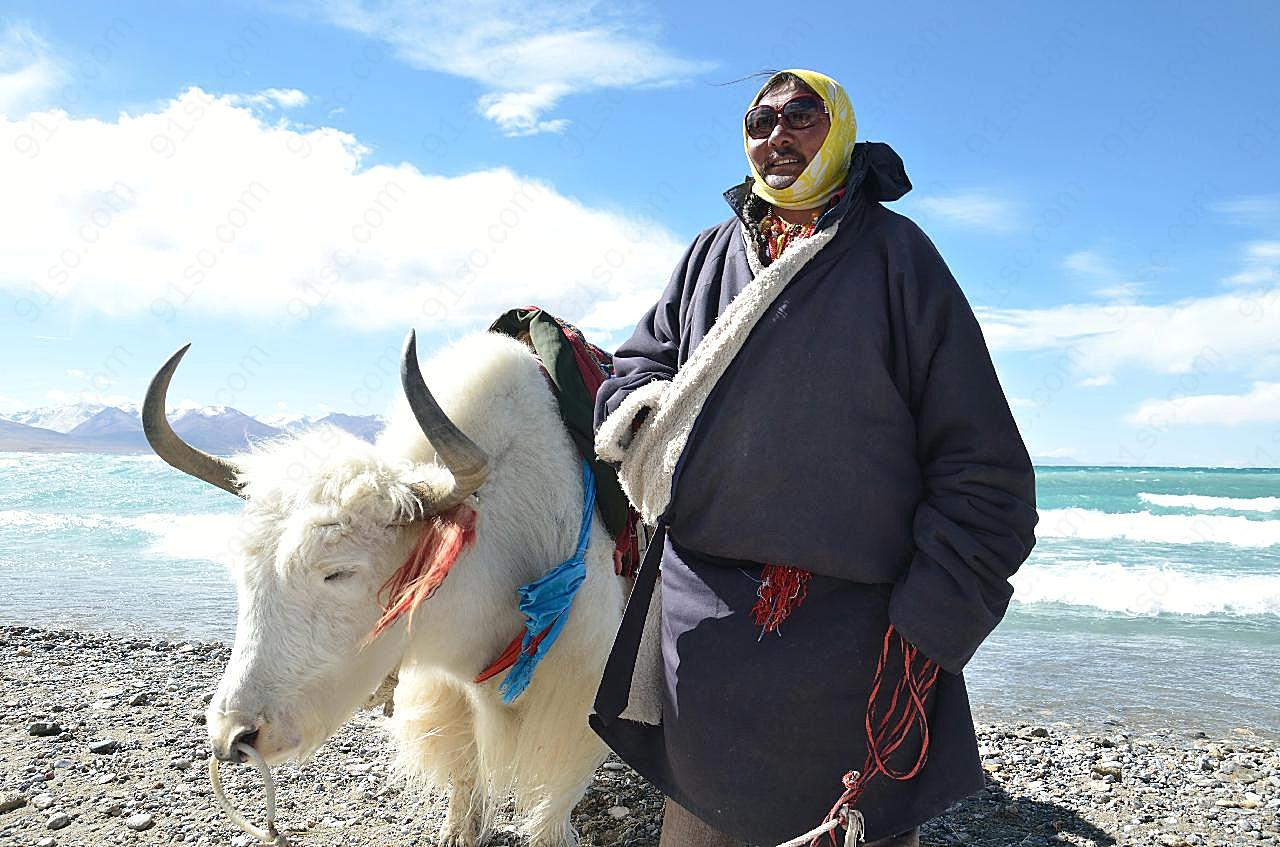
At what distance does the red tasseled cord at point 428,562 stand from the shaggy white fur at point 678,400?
23.4 inches

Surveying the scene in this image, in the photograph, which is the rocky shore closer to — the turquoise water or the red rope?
the turquoise water

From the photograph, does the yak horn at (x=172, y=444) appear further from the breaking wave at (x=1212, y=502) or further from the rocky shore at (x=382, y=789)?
the breaking wave at (x=1212, y=502)

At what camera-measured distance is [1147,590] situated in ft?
31.3

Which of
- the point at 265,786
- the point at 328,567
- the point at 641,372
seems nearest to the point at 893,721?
the point at 641,372

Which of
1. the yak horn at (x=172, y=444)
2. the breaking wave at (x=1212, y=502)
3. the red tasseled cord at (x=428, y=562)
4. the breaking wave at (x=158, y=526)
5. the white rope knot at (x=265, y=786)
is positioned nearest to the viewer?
the white rope knot at (x=265, y=786)

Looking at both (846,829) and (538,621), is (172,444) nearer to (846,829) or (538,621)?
(538,621)

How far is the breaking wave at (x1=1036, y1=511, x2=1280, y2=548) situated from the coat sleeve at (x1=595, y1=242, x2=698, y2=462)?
53.7 ft

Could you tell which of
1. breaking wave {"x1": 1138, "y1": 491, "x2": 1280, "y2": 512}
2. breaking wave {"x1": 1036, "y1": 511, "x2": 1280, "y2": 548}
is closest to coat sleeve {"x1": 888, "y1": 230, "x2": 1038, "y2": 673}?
breaking wave {"x1": 1036, "y1": 511, "x2": 1280, "y2": 548}

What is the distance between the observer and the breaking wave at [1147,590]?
28.5ft

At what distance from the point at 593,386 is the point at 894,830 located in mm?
1535

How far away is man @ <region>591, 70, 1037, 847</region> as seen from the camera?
4.42 feet

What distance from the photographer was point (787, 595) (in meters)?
1.46

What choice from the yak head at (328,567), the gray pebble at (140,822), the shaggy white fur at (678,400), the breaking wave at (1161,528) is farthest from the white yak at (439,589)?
the breaking wave at (1161,528)

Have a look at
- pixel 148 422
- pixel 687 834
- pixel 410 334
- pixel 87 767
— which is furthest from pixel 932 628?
pixel 87 767
